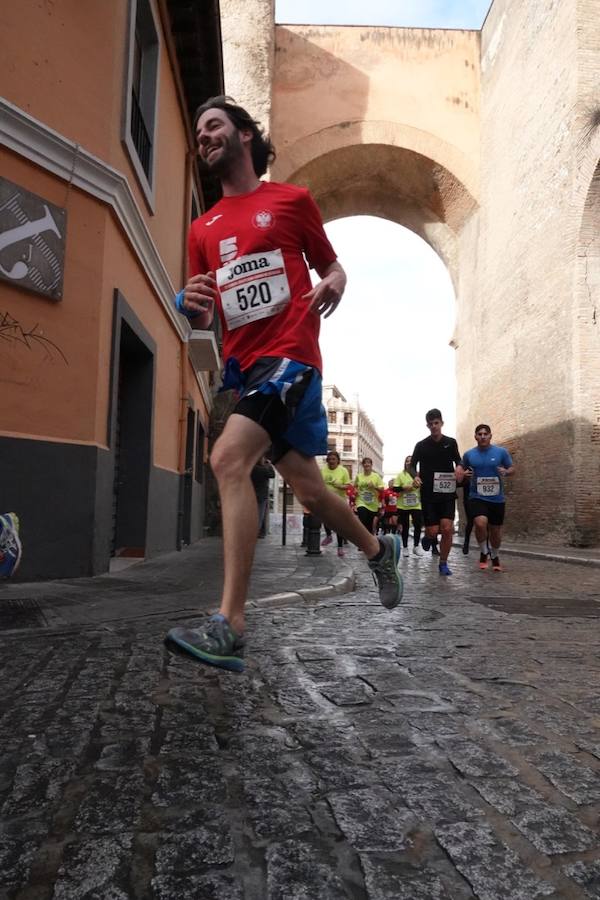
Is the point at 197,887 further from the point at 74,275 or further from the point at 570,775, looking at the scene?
the point at 74,275

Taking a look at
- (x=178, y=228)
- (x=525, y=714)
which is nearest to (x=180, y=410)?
(x=178, y=228)

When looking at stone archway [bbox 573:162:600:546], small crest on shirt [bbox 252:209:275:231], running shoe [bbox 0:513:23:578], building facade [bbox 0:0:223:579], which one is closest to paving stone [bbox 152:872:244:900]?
small crest on shirt [bbox 252:209:275:231]

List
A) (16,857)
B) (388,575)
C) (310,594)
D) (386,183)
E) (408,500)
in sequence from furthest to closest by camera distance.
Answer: (386,183), (408,500), (310,594), (388,575), (16,857)

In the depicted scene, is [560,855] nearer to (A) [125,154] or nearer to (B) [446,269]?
(A) [125,154]

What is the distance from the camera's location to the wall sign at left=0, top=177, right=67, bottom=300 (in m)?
5.68

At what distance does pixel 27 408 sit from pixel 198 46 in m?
7.16

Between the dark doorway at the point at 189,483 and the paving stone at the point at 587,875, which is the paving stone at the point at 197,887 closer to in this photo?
the paving stone at the point at 587,875

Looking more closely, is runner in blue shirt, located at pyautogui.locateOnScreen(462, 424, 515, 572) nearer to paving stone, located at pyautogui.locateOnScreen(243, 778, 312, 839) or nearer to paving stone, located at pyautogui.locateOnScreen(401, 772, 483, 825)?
paving stone, located at pyautogui.locateOnScreen(401, 772, 483, 825)

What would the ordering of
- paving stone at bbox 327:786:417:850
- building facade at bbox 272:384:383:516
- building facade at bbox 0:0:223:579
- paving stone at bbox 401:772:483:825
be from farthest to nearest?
building facade at bbox 272:384:383:516
building facade at bbox 0:0:223:579
paving stone at bbox 401:772:483:825
paving stone at bbox 327:786:417:850

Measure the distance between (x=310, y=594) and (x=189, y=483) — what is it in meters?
8.03

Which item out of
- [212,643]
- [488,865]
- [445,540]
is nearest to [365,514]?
[445,540]

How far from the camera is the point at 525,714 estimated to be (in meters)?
2.47

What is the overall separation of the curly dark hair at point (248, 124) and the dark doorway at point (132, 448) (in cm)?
530

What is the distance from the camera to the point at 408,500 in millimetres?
14047
